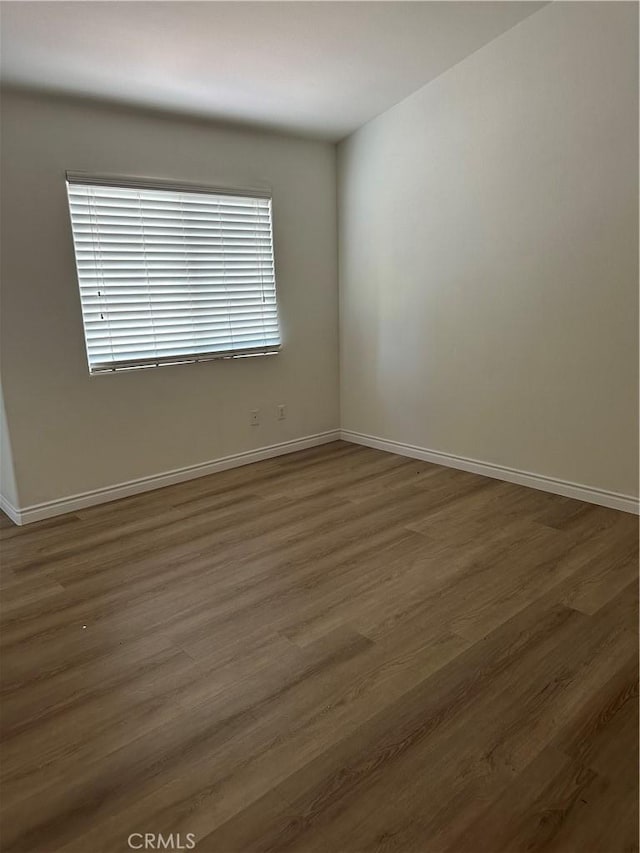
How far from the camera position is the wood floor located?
4.31ft

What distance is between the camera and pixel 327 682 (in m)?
1.76

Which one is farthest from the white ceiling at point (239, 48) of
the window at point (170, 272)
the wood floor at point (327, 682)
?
the wood floor at point (327, 682)

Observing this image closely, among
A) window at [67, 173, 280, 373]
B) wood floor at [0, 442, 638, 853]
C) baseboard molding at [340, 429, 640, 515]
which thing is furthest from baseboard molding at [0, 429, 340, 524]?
window at [67, 173, 280, 373]

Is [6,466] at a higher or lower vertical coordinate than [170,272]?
lower

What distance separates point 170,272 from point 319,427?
5.82 ft

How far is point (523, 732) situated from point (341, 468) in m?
2.52

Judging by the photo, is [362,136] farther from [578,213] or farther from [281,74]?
[578,213]

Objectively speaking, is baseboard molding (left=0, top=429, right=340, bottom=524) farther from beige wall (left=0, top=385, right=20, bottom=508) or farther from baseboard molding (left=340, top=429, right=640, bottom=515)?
baseboard molding (left=340, top=429, right=640, bottom=515)

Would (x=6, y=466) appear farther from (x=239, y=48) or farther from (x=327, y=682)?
(x=239, y=48)

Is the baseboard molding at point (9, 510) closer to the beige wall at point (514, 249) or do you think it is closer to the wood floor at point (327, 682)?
the wood floor at point (327, 682)

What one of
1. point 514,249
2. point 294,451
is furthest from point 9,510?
point 514,249

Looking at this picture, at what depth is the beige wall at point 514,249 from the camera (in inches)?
109

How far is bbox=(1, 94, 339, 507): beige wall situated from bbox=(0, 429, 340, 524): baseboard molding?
48 millimetres

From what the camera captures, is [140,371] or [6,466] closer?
[6,466]
